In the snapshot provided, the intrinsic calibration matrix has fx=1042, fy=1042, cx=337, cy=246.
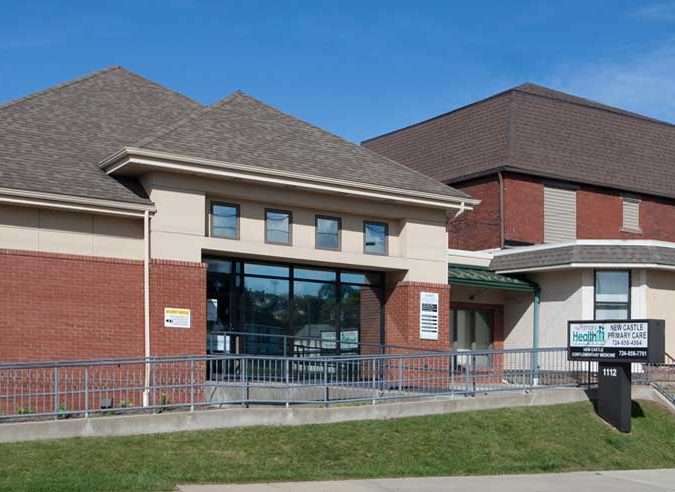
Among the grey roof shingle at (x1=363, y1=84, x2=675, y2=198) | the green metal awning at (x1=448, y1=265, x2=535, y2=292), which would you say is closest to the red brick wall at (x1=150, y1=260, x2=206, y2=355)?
the green metal awning at (x1=448, y1=265, x2=535, y2=292)

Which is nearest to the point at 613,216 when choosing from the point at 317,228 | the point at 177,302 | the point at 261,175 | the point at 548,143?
the point at 548,143

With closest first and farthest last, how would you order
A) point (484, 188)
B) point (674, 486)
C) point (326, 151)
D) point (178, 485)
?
point (178, 485)
point (674, 486)
point (326, 151)
point (484, 188)

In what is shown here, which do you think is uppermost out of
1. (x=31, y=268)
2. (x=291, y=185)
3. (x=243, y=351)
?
(x=291, y=185)

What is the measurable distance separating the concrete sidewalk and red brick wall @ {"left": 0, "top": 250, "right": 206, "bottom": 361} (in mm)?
7348

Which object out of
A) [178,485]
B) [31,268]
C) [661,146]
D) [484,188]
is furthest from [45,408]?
[661,146]

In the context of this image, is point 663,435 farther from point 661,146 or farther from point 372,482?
point 661,146

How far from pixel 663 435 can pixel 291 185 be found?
9.10 meters

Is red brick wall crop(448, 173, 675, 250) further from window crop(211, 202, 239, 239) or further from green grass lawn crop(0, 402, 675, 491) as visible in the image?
window crop(211, 202, 239, 239)

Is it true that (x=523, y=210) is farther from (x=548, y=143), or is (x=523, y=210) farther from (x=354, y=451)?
(x=354, y=451)

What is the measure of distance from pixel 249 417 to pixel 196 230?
5638 millimetres

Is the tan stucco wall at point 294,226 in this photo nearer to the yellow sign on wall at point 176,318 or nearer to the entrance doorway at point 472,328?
the yellow sign on wall at point 176,318

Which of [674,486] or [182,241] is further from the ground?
[182,241]

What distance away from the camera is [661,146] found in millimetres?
36812

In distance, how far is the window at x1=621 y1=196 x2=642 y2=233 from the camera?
3447 centimetres
